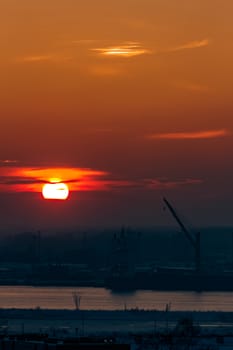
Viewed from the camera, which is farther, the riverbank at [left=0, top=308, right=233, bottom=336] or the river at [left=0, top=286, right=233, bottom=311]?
the river at [left=0, top=286, right=233, bottom=311]

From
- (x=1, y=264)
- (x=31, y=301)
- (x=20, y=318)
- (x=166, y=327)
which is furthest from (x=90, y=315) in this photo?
(x=1, y=264)

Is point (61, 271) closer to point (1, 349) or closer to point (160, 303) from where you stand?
point (160, 303)

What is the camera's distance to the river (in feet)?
214

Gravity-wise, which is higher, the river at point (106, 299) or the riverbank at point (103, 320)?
the river at point (106, 299)

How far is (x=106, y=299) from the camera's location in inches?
2906

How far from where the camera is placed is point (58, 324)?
49406mm

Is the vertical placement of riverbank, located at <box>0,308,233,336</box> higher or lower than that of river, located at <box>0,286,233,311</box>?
lower

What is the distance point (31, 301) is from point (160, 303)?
16.8 feet

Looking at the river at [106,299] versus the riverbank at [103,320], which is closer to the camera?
the riverbank at [103,320]

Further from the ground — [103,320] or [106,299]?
[106,299]

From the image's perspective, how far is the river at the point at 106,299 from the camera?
214 feet

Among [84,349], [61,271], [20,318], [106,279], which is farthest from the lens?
[61,271]

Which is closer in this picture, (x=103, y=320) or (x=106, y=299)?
(x=103, y=320)

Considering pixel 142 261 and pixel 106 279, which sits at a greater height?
pixel 142 261
